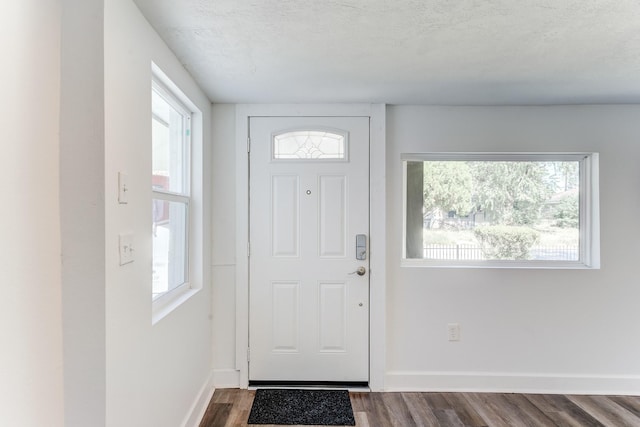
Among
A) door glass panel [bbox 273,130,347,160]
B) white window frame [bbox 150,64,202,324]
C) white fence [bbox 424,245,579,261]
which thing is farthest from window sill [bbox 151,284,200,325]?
white fence [bbox 424,245,579,261]

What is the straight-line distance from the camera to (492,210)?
2697 mm

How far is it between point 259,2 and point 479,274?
2298mm

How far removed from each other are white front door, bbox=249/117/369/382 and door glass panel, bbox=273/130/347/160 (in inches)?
0.9

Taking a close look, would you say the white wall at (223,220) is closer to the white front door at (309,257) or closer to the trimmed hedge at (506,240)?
the white front door at (309,257)

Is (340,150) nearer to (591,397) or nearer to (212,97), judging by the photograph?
(212,97)

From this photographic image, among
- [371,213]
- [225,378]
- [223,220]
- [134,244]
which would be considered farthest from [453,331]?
[134,244]

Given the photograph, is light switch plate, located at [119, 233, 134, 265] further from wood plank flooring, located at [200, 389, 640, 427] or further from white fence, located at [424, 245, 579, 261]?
white fence, located at [424, 245, 579, 261]

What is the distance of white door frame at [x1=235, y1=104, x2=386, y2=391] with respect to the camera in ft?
8.46

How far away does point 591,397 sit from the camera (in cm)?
251

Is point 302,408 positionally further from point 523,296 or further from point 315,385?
point 523,296

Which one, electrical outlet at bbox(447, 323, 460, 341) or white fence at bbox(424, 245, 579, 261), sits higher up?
white fence at bbox(424, 245, 579, 261)

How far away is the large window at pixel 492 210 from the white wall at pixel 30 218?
2.31 metres

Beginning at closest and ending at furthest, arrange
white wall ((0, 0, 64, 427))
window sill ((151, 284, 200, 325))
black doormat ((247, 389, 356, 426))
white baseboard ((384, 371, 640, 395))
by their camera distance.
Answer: white wall ((0, 0, 64, 427))
window sill ((151, 284, 200, 325))
black doormat ((247, 389, 356, 426))
white baseboard ((384, 371, 640, 395))

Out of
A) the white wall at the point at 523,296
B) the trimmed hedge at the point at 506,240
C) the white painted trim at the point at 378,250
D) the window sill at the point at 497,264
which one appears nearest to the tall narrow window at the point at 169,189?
the white painted trim at the point at 378,250
